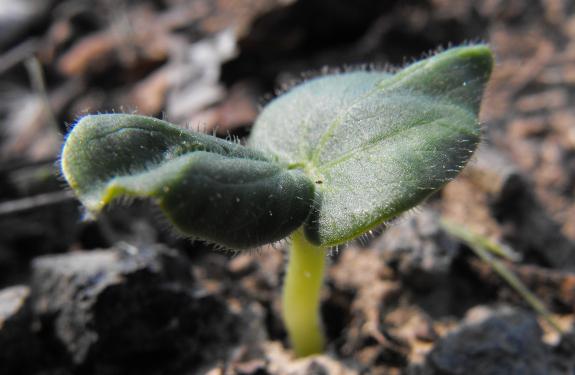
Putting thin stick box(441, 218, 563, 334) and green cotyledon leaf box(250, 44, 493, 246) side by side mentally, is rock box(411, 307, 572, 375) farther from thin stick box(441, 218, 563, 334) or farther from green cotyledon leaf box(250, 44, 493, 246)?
green cotyledon leaf box(250, 44, 493, 246)

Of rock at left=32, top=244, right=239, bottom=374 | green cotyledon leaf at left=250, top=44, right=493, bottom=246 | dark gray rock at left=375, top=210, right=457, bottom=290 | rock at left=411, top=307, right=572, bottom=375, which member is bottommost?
rock at left=411, top=307, right=572, bottom=375

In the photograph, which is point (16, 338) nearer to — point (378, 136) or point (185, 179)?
point (185, 179)

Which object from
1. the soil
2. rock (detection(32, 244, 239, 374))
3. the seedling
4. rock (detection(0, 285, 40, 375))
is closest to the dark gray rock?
the soil

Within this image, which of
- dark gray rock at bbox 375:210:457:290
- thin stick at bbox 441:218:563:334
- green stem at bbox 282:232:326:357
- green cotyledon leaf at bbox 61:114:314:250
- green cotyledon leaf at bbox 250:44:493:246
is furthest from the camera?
dark gray rock at bbox 375:210:457:290

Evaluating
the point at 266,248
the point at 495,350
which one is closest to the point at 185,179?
the point at 495,350

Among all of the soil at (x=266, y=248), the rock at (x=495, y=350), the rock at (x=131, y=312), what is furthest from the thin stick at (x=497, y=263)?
the rock at (x=131, y=312)

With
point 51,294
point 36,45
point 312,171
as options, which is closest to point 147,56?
point 36,45

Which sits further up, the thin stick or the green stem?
the green stem
